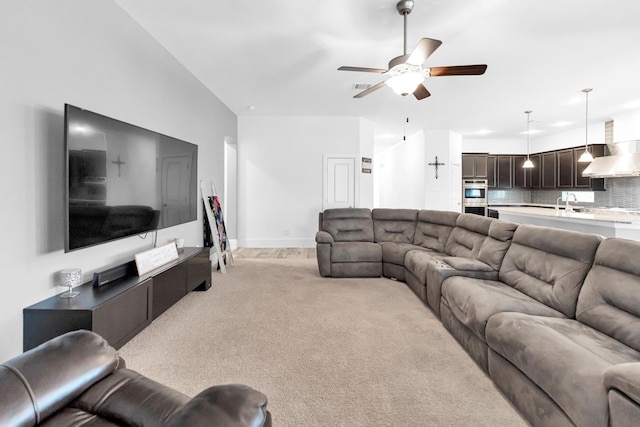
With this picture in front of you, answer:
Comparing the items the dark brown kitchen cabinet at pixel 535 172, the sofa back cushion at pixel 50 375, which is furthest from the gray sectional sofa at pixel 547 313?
the dark brown kitchen cabinet at pixel 535 172

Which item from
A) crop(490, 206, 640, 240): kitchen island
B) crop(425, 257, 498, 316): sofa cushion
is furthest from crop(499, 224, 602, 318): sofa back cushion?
crop(490, 206, 640, 240): kitchen island

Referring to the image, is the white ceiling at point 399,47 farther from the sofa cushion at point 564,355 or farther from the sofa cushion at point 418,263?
the sofa cushion at point 564,355

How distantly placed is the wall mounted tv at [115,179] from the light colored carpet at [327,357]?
3.12 ft

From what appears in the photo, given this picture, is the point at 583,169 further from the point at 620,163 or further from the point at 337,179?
the point at 337,179

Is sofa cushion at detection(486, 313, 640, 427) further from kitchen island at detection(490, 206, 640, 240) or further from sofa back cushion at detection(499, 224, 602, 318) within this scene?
kitchen island at detection(490, 206, 640, 240)

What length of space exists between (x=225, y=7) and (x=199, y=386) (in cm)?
300

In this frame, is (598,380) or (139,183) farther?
(139,183)

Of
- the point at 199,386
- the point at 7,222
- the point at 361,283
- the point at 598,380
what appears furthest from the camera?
the point at 361,283

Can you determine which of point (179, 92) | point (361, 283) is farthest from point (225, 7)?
point (361, 283)

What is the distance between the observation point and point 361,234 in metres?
5.03

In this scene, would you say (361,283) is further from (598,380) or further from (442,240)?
(598,380)

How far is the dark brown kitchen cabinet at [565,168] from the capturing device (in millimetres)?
7578

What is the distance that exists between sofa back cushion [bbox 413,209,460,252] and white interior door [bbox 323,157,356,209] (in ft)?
7.26

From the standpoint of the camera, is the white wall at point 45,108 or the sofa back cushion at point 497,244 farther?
the sofa back cushion at point 497,244
